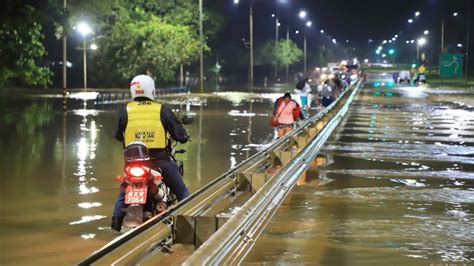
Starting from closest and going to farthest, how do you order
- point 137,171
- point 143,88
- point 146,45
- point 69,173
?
point 137,171 → point 143,88 → point 69,173 → point 146,45

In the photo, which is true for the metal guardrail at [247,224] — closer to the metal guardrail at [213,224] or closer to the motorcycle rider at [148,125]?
the metal guardrail at [213,224]

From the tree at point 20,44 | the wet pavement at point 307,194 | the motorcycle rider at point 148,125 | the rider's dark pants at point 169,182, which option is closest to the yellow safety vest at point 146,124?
the motorcycle rider at point 148,125

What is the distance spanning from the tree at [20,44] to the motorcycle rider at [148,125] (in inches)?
1182

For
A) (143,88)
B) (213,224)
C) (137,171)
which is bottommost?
(213,224)

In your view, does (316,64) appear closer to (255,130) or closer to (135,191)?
(255,130)

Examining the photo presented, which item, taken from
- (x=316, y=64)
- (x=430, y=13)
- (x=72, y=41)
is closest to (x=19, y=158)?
(x=72, y=41)

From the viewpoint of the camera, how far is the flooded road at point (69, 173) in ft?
32.6

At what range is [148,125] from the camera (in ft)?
29.3

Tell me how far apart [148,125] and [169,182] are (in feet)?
2.37

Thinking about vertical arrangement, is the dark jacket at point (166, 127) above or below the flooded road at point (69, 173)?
above

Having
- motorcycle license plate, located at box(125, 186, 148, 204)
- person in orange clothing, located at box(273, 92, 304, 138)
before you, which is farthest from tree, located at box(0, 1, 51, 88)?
motorcycle license plate, located at box(125, 186, 148, 204)

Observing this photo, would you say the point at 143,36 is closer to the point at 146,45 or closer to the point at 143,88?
the point at 146,45

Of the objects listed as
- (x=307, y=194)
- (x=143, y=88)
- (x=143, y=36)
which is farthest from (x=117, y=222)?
(x=143, y=36)

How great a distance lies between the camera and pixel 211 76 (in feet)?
371
